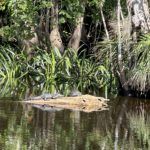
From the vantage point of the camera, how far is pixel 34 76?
16.9m

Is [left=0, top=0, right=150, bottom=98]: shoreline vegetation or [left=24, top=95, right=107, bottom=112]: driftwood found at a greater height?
[left=0, top=0, right=150, bottom=98]: shoreline vegetation

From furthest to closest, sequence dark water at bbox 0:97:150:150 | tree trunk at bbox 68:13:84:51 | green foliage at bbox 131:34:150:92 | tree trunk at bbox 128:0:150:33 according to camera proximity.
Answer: tree trunk at bbox 68:13:84:51 < tree trunk at bbox 128:0:150:33 < green foliage at bbox 131:34:150:92 < dark water at bbox 0:97:150:150

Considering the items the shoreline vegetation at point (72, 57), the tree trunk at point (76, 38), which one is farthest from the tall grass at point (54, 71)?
the tree trunk at point (76, 38)

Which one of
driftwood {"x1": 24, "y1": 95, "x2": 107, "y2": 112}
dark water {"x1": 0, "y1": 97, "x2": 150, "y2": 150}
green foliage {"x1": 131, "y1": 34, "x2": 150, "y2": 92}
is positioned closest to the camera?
dark water {"x1": 0, "y1": 97, "x2": 150, "y2": 150}

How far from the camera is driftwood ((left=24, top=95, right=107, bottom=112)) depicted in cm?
1370

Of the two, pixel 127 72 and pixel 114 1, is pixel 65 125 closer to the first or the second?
pixel 127 72

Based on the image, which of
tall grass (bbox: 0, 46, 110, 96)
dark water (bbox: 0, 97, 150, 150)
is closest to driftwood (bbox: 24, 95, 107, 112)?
dark water (bbox: 0, 97, 150, 150)

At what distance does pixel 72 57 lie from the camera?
694 inches

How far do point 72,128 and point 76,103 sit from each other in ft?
9.85

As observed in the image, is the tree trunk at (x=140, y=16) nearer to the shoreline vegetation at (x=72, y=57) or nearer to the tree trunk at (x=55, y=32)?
the shoreline vegetation at (x=72, y=57)

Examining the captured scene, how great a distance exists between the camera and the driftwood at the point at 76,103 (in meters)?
A: 13.7

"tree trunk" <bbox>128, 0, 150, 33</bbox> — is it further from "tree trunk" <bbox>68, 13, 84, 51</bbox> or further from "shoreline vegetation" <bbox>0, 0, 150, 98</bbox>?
"tree trunk" <bbox>68, 13, 84, 51</bbox>

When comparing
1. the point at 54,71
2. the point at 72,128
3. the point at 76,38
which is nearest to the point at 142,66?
the point at 54,71

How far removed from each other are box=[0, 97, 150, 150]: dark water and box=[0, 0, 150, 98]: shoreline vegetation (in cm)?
209
